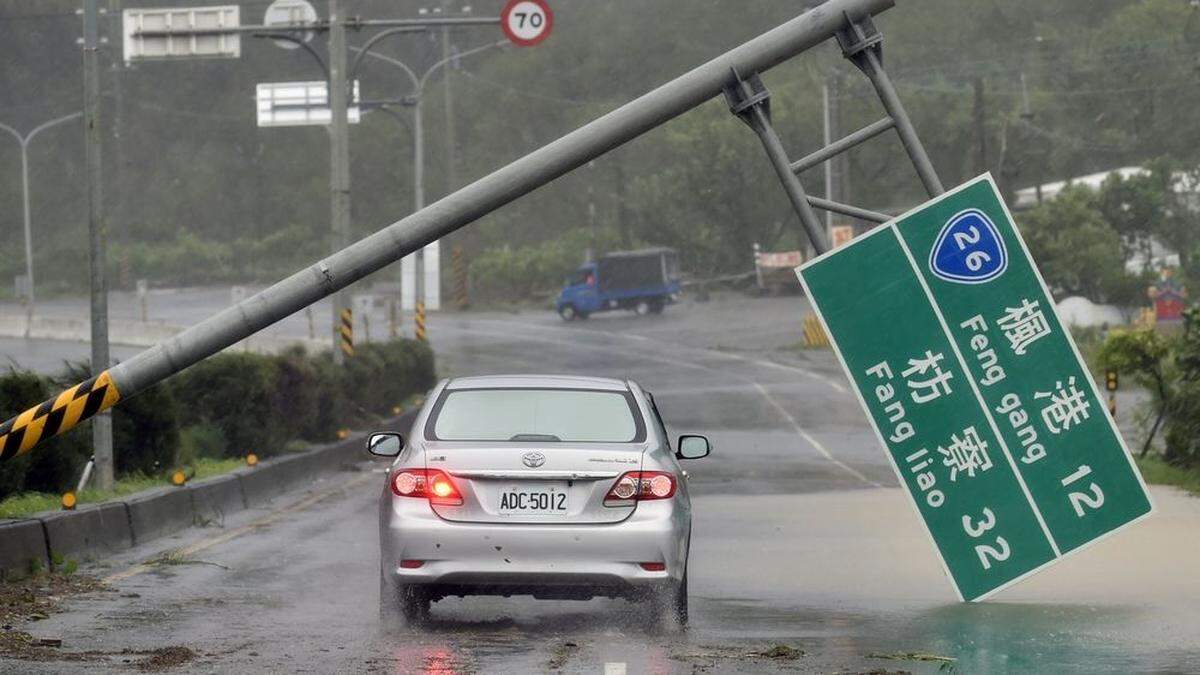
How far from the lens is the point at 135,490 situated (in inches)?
691

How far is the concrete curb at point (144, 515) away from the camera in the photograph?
13.2 meters

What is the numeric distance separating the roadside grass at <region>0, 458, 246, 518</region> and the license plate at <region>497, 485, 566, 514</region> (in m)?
4.94

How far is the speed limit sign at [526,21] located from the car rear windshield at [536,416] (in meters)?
17.2

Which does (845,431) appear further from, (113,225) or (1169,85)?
(113,225)

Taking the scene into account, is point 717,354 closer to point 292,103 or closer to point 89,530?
point 292,103

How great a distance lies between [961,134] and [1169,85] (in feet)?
31.6

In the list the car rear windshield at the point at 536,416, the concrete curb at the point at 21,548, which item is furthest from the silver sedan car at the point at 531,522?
the concrete curb at the point at 21,548

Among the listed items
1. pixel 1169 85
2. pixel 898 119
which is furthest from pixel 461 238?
pixel 898 119

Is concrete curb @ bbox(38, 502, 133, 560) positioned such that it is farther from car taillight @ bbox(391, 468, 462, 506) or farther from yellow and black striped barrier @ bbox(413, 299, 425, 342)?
yellow and black striped barrier @ bbox(413, 299, 425, 342)

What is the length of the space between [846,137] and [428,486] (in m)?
3.50

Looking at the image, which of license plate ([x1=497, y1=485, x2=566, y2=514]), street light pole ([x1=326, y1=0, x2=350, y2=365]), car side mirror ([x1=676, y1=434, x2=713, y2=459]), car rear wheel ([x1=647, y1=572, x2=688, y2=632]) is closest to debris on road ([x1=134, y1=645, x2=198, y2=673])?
license plate ([x1=497, y1=485, x2=566, y2=514])

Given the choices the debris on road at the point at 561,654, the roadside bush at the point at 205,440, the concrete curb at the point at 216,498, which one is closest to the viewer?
the debris on road at the point at 561,654

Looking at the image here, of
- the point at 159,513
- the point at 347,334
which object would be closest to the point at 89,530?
the point at 159,513

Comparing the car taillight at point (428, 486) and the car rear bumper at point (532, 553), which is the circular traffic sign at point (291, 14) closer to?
the car taillight at point (428, 486)
